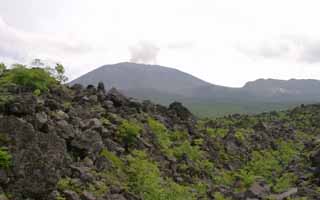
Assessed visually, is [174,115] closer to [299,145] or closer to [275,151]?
[275,151]

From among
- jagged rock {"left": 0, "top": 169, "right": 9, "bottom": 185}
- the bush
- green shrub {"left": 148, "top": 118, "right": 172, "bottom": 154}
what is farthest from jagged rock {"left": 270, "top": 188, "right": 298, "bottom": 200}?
jagged rock {"left": 0, "top": 169, "right": 9, "bottom": 185}

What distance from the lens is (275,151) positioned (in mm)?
29484

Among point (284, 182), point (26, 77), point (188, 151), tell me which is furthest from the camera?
point (188, 151)

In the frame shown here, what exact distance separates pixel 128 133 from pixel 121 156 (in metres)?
1.70

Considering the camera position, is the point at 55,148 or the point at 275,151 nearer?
the point at 55,148

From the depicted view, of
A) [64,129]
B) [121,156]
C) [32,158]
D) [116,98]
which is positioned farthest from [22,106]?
[116,98]

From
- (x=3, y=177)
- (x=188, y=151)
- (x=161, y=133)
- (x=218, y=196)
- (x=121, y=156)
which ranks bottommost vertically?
(x=218, y=196)

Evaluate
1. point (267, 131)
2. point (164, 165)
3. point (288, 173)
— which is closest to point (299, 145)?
point (267, 131)

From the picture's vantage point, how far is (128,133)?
18.1 metres

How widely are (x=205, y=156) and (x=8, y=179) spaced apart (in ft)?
43.8

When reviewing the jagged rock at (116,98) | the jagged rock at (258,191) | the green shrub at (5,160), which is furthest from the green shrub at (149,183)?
the jagged rock at (116,98)

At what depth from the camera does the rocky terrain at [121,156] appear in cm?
1166

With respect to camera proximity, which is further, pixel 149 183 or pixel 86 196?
pixel 149 183

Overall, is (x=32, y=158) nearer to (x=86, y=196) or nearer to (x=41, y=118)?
(x=86, y=196)
